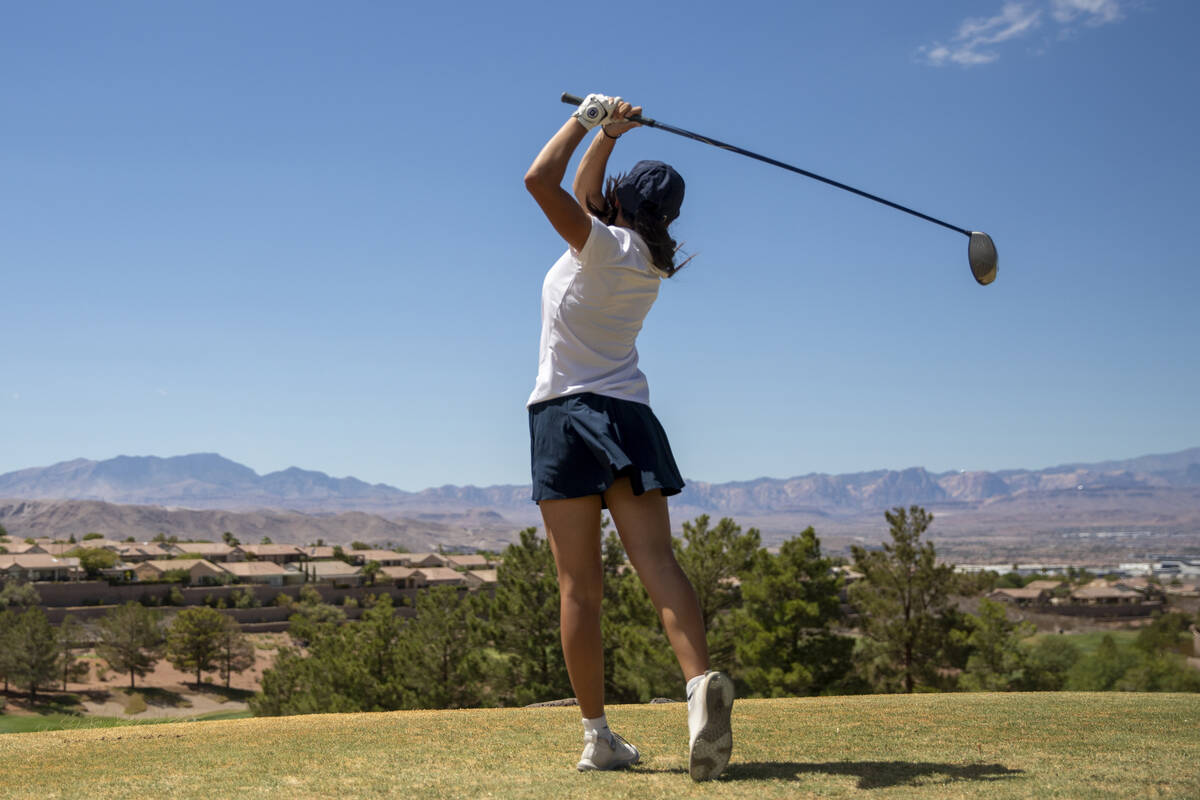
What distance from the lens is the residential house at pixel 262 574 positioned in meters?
88.2

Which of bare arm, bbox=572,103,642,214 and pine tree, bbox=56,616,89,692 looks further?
pine tree, bbox=56,616,89,692

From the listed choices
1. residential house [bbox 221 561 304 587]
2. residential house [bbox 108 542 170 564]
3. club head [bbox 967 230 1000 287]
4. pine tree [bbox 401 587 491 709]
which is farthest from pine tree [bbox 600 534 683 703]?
residential house [bbox 108 542 170 564]

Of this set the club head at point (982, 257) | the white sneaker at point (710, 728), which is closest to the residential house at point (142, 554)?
the club head at point (982, 257)

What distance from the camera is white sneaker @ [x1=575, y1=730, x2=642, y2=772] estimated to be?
363 centimetres

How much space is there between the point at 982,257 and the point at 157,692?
189 ft

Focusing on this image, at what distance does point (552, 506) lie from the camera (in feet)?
11.9

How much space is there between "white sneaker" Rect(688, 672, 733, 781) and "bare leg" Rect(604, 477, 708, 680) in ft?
0.57

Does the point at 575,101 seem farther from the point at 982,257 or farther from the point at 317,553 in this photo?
the point at 317,553

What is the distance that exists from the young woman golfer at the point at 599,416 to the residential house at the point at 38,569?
85.7m

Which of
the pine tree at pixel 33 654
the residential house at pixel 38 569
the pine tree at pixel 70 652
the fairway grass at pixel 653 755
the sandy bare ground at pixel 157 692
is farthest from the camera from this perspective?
the residential house at pixel 38 569

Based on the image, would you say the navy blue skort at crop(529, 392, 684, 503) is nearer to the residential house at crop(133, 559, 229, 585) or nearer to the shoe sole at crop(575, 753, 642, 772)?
the shoe sole at crop(575, 753, 642, 772)

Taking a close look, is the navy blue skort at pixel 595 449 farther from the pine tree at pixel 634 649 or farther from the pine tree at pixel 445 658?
the pine tree at pixel 445 658

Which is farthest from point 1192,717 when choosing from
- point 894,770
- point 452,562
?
point 452,562

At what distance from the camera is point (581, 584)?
366 centimetres
